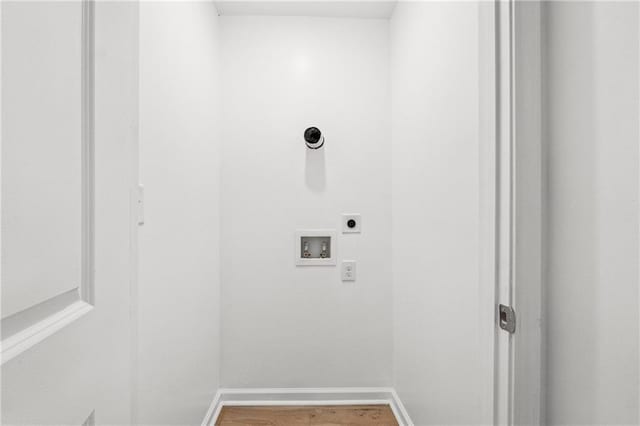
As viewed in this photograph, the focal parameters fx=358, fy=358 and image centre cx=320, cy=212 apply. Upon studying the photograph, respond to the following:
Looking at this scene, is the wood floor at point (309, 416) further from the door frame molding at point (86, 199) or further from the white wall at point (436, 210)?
the door frame molding at point (86, 199)

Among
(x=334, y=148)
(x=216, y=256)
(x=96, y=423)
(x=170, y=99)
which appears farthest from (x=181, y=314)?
(x=334, y=148)

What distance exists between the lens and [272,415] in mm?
1975

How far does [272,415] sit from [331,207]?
1.21 m

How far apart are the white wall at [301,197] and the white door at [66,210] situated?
150 centimetres

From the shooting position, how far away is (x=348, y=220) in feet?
6.98

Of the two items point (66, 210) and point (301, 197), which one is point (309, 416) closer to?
point (301, 197)

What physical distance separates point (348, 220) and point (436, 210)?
0.72m

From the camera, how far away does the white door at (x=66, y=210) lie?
352mm

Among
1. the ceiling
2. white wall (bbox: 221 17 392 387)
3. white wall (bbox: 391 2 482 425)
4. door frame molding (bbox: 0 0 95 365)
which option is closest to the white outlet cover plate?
white wall (bbox: 221 17 392 387)

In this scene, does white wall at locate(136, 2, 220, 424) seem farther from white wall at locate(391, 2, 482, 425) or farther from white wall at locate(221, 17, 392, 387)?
white wall at locate(391, 2, 482, 425)

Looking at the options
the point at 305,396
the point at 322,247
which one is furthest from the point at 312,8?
the point at 305,396

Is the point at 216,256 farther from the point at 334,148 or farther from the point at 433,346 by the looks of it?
the point at 433,346

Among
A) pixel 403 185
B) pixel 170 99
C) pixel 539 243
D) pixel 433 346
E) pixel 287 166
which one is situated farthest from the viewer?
pixel 287 166

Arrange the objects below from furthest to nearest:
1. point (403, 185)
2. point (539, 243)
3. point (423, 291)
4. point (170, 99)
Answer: point (403, 185), point (423, 291), point (170, 99), point (539, 243)
